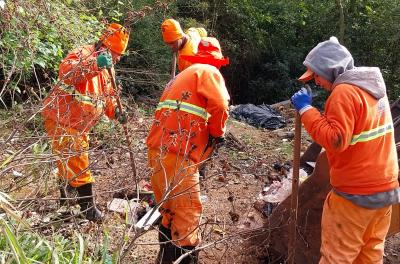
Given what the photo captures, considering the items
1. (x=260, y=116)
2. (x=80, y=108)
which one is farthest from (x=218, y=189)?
(x=260, y=116)

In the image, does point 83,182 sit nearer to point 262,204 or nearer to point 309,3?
point 262,204

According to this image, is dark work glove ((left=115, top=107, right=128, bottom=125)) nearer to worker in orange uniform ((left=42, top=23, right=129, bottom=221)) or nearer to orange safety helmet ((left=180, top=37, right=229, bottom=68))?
worker in orange uniform ((left=42, top=23, right=129, bottom=221))

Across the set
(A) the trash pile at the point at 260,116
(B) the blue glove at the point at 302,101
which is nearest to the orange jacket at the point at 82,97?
(B) the blue glove at the point at 302,101

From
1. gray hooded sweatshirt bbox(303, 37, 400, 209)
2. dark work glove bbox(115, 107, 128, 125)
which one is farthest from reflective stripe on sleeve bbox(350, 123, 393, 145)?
dark work glove bbox(115, 107, 128, 125)

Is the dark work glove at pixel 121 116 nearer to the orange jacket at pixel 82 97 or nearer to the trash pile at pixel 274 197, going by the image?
the orange jacket at pixel 82 97

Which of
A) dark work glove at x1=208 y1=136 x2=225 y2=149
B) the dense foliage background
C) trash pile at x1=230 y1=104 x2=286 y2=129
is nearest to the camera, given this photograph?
dark work glove at x1=208 y1=136 x2=225 y2=149

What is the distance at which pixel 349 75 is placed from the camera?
2914 millimetres

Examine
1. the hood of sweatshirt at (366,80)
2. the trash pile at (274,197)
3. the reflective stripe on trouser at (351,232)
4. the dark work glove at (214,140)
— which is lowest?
the trash pile at (274,197)

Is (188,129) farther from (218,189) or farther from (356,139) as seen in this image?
(218,189)

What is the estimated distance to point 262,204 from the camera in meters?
4.50

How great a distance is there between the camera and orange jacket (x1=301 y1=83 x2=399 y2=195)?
2801 mm

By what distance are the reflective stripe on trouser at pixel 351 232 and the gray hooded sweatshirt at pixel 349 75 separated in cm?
7

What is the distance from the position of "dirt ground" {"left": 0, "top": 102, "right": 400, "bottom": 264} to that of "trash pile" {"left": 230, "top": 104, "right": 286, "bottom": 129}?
0.31 m

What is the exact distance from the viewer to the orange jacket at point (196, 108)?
3.36 metres
